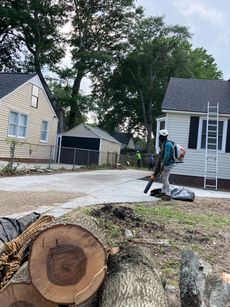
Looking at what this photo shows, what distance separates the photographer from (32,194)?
10750mm

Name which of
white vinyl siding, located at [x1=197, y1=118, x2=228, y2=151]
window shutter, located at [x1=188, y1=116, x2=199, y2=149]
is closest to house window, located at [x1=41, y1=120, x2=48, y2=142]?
window shutter, located at [x1=188, y1=116, x2=199, y2=149]

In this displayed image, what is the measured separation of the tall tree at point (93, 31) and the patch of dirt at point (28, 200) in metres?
29.5

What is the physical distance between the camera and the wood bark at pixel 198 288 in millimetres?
3320

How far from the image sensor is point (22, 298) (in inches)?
122

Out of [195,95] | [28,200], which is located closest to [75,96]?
[195,95]

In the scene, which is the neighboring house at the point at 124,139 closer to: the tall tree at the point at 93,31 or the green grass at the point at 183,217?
the tall tree at the point at 93,31

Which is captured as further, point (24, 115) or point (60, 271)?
point (24, 115)

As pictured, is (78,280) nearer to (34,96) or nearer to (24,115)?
(24,115)

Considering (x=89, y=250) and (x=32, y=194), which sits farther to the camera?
(x=32, y=194)

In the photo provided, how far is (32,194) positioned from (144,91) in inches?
1589

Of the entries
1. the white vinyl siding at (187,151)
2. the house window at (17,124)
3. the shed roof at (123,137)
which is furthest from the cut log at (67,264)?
the shed roof at (123,137)

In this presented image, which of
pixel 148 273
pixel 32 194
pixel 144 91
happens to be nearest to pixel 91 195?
pixel 32 194

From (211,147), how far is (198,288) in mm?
15477

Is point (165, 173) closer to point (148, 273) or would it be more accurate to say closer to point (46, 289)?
point (148, 273)
